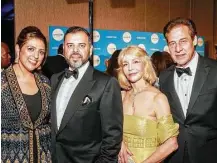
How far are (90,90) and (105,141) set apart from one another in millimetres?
351

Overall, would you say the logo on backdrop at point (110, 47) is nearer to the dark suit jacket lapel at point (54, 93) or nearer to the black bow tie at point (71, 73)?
the dark suit jacket lapel at point (54, 93)

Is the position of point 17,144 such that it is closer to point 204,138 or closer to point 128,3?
point 204,138

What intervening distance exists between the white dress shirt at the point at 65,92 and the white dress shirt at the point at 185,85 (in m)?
0.72

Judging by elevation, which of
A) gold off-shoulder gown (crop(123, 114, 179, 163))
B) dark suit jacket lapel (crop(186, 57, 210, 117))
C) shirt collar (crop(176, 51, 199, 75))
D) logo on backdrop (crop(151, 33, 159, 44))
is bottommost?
gold off-shoulder gown (crop(123, 114, 179, 163))

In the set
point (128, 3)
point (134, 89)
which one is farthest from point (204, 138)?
point (128, 3)

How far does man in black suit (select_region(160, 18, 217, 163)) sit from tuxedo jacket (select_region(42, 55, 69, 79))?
76.6 inches

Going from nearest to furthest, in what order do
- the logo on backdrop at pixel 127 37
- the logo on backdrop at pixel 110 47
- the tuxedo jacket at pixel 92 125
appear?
1. the tuxedo jacket at pixel 92 125
2. the logo on backdrop at pixel 110 47
3. the logo on backdrop at pixel 127 37

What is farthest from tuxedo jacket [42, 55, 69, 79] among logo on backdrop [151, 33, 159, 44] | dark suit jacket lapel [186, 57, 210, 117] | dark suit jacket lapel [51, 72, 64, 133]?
logo on backdrop [151, 33, 159, 44]

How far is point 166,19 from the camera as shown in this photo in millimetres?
7176

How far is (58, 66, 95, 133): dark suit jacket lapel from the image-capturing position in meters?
2.19

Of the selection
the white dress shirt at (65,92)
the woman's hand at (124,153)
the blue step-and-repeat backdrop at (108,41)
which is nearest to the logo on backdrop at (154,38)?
the blue step-and-repeat backdrop at (108,41)

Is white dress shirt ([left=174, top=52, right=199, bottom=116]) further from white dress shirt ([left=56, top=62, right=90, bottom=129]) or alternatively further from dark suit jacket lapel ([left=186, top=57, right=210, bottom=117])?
white dress shirt ([left=56, top=62, right=90, bottom=129])

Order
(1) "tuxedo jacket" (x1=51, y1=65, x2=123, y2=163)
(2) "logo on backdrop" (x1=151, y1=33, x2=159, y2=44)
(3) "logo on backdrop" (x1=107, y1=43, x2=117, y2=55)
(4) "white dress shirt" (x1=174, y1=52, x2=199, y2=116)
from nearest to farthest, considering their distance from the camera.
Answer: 1. (1) "tuxedo jacket" (x1=51, y1=65, x2=123, y2=163)
2. (4) "white dress shirt" (x1=174, y1=52, x2=199, y2=116)
3. (3) "logo on backdrop" (x1=107, y1=43, x2=117, y2=55)
4. (2) "logo on backdrop" (x1=151, y1=33, x2=159, y2=44)

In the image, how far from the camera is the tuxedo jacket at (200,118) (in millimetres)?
2367
